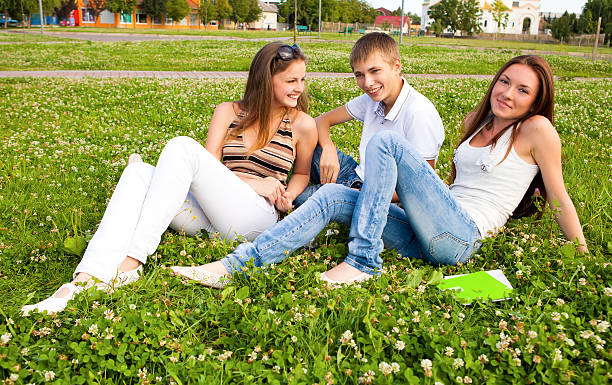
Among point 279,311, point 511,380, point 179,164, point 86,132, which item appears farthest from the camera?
point 86,132

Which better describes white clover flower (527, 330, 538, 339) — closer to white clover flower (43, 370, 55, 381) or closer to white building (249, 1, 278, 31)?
white clover flower (43, 370, 55, 381)

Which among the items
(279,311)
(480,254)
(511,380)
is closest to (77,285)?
(279,311)

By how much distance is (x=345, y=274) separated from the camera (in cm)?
329

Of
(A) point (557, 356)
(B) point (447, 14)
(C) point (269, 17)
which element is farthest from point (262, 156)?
(C) point (269, 17)

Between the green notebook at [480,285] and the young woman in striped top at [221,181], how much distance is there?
1.46m

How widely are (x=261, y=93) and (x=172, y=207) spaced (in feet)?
4.14

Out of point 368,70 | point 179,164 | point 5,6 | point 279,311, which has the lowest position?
point 279,311

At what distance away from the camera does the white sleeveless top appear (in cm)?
356

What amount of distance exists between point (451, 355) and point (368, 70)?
7.61ft

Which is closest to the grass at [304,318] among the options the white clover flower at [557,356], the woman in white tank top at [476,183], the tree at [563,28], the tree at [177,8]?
the white clover flower at [557,356]

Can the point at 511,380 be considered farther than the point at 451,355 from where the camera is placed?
No

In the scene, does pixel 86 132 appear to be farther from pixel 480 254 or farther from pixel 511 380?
pixel 511 380

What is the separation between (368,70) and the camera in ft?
12.9

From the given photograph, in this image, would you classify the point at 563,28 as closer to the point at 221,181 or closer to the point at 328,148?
the point at 328,148
